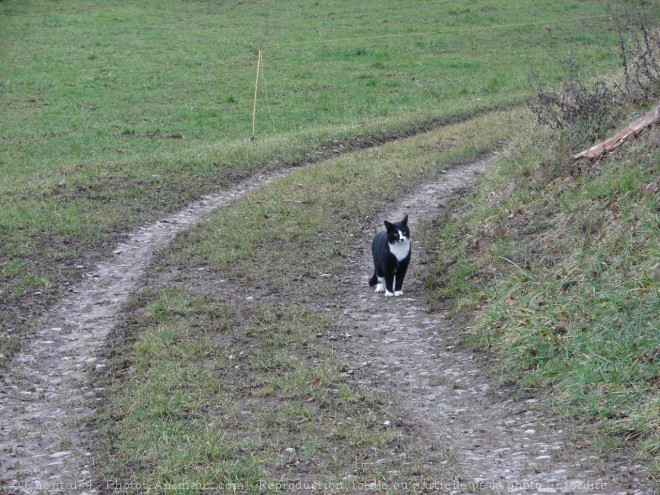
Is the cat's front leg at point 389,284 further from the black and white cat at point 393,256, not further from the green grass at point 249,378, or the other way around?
the green grass at point 249,378

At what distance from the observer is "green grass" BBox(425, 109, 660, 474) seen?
694 centimetres

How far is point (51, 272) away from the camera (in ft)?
38.2

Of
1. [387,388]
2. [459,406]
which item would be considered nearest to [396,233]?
[387,388]

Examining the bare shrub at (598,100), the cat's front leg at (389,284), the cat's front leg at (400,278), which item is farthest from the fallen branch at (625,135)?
the cat's front leg at (389,284)

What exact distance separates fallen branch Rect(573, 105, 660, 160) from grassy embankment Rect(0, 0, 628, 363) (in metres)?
7.38

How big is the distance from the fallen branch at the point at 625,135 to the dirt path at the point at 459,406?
2873 millimetres

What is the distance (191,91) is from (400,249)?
55.7 feet

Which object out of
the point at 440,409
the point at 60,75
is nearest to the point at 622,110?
the point at 440,409

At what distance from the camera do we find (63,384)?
8.38 m

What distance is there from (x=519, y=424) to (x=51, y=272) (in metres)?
7.23

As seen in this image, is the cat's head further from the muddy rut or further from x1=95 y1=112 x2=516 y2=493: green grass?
x1=95 y1=112 x2=516 y2=493: green grass

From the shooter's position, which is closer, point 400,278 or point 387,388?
point 387,388

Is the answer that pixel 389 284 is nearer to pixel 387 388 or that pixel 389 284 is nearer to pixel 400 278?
pixel 400 278

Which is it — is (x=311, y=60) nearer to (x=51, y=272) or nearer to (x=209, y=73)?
(x=209, y=73)
